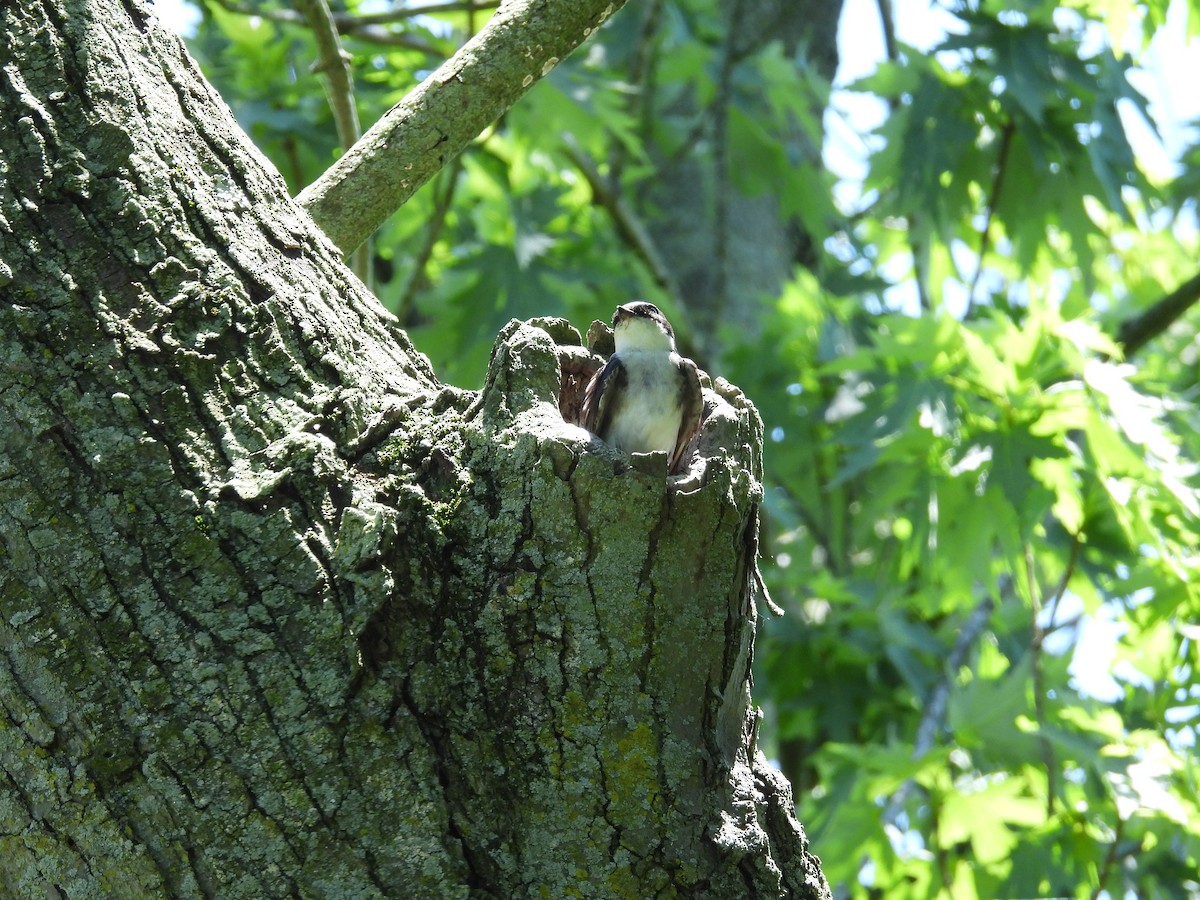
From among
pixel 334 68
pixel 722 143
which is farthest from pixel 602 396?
pixel 722 143

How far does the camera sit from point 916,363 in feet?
14.6

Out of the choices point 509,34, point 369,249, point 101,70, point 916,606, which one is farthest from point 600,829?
point 916,606

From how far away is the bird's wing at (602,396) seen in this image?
2.24 m

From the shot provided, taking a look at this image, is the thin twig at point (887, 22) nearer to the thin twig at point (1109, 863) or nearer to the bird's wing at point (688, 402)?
the thin twig at point (1109, 863)

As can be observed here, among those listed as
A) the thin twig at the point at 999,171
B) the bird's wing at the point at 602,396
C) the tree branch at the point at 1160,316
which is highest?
the thin twig at the point at 999,171

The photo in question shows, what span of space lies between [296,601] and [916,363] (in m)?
3.33

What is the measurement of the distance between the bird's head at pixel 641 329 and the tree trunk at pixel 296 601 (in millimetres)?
1515

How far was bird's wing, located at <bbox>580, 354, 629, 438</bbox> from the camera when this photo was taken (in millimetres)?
2236

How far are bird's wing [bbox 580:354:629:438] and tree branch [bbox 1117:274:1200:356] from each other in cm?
382

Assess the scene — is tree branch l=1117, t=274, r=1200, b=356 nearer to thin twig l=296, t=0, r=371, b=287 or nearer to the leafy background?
the leafy background

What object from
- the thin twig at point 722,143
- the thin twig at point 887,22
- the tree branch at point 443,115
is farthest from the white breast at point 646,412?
the thin twig at point 887,22

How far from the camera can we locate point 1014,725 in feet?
15.4

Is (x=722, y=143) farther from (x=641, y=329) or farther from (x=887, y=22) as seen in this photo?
(x=887, y=22)

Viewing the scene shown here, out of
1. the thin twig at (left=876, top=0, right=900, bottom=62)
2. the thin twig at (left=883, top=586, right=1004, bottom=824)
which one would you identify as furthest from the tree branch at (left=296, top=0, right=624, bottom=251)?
the thin twig at (left=876, top=0, right=900, bottom=62)
